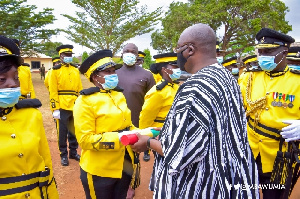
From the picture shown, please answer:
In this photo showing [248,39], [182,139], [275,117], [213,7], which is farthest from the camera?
[248,39]

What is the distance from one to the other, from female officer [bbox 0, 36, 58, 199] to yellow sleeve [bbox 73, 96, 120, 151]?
56 centimetres

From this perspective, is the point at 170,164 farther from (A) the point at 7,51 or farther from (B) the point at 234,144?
(A) the point at 7,51

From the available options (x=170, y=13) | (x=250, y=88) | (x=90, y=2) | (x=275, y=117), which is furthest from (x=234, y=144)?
(x=90, y=2)

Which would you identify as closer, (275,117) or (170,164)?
(170,164)

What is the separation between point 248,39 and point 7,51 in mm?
21763

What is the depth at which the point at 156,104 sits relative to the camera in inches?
167

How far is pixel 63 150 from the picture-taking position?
6008 millimetres

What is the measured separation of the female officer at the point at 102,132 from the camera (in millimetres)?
2791

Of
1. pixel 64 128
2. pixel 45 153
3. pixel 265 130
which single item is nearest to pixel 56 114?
pixel 64 128

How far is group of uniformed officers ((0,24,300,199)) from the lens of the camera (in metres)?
2.06

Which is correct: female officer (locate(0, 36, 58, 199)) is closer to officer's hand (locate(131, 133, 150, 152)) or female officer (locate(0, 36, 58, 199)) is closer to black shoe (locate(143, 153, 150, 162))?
officer's hand (locate(131, 133, 150, 152))

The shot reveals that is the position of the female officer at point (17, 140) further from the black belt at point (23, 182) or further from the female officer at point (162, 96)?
the female officer at point (162, 96)

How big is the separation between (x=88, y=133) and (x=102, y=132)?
16cm

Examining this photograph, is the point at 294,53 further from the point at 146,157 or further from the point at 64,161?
the point at 64,161
